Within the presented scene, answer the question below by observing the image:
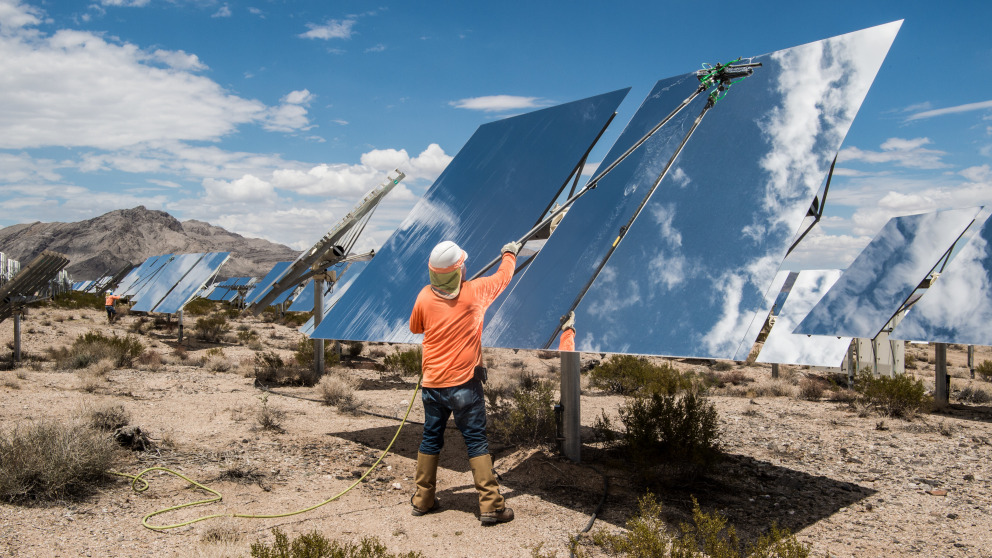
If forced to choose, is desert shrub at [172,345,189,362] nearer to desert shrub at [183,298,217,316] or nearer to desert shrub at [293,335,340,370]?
desert shrub at [293,335,340,370]

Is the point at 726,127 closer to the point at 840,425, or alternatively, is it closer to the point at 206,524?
the point at 206,524

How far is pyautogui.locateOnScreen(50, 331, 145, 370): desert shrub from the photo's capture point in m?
16.3

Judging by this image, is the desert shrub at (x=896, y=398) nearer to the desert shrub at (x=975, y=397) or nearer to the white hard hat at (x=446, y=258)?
the desert shrub at (x=975, y=397)

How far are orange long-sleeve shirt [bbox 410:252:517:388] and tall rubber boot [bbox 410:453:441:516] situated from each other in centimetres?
72

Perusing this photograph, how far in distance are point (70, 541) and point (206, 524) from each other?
1.06m

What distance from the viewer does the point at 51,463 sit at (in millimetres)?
6164

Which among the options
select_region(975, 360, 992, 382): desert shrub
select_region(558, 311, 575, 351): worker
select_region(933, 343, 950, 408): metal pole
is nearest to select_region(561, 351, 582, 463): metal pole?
select_region(558, 311, 575, 351): worker

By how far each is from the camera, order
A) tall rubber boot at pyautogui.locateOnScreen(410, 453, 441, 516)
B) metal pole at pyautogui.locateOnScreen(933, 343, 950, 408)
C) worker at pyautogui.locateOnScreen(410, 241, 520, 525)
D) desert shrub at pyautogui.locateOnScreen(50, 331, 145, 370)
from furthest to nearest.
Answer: desert shrub at pyautogui.locateOnScreen(50, 331, 145, 370)
metal pole at pyautogui.locateOnScreen(933, 343, 950, 408)
tall rubber boot at pyautogui.locateOnScreen(410, 453, 441, 516)
worker at pyautogui.locateOnScreen(410, 241, 520, 525)

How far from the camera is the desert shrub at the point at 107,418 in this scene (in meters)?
8.35

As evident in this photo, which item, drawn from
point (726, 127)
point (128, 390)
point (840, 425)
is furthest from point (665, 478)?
point (128, 390)

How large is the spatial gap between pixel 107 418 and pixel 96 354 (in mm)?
10549

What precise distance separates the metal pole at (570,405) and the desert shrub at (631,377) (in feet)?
24.9

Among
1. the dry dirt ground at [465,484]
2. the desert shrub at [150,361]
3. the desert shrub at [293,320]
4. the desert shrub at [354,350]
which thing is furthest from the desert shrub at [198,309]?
the dry dirt ground at [465,484]

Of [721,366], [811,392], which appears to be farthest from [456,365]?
[721,366]
